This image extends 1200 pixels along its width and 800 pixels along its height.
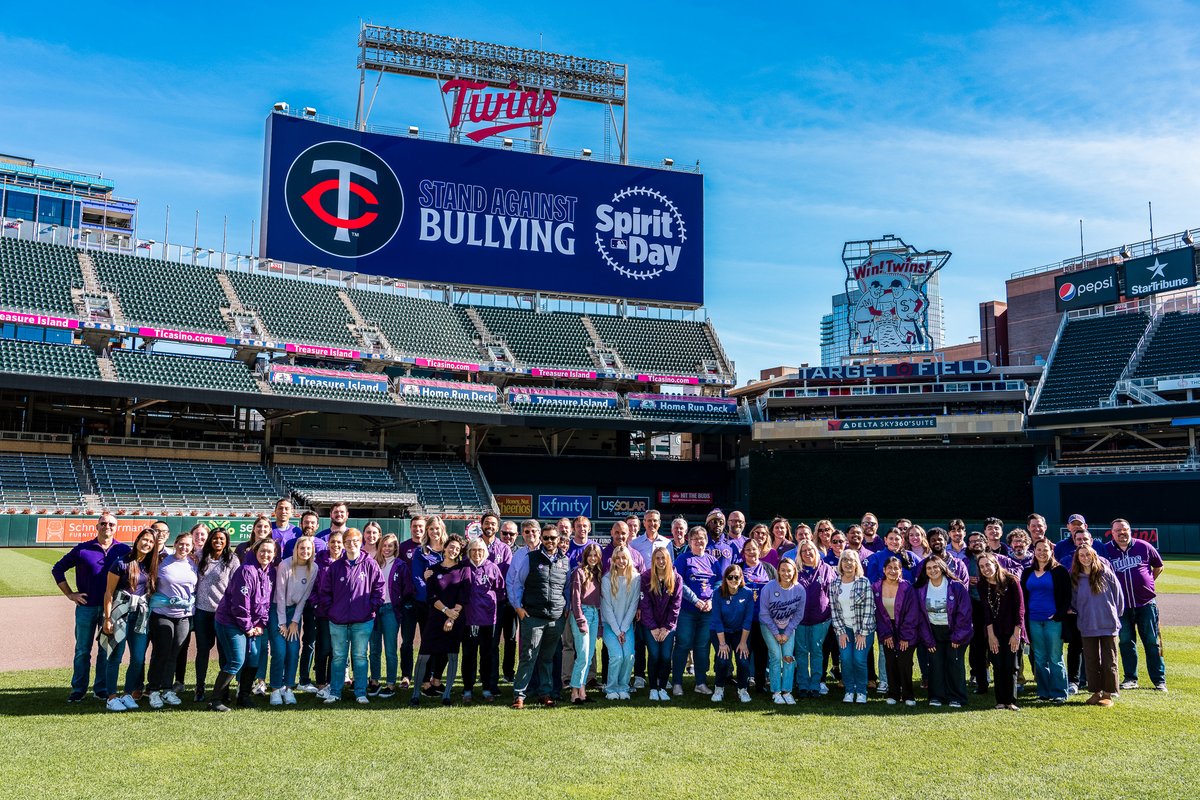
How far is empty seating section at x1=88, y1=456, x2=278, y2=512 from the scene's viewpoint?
105ft

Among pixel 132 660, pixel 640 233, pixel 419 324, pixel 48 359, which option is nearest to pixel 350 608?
pixel 132 660

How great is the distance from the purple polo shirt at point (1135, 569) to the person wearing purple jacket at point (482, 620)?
22.2ft

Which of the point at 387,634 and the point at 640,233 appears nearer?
the point at 387,634

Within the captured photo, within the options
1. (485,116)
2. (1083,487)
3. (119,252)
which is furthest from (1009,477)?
(119,252)

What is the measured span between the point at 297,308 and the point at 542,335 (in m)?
11.2

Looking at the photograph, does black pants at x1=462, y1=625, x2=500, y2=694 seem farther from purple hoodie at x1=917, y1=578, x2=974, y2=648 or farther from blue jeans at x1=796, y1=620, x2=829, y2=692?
purple hoodie at x1=917, y1=578, x2=974, y2=648

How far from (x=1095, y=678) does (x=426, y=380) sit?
32.3 meters

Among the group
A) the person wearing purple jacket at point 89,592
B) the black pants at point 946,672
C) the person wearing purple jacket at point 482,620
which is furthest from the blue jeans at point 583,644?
the person wearing purple jacket at point 89,592

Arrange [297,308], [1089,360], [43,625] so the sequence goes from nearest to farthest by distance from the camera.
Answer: [43,625] → [297,308] → [1089,360]

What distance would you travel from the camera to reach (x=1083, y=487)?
121 ft

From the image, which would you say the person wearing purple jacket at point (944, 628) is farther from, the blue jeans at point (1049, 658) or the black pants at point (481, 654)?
the black pants at point (481, 654)

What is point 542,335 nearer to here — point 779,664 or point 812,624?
point 812,624

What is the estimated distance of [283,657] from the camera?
30.9ft

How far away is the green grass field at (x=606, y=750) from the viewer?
6633mm
